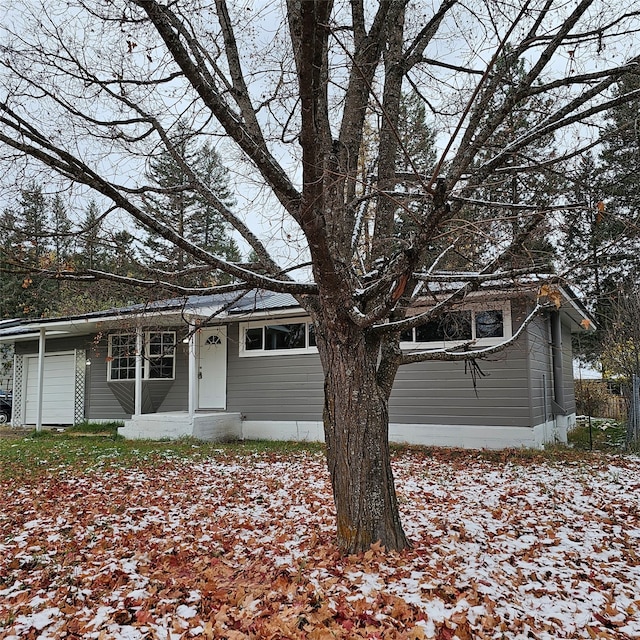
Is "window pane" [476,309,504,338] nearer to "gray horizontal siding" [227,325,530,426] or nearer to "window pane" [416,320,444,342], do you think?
"gray horizontal siding" [227,325,530,426]

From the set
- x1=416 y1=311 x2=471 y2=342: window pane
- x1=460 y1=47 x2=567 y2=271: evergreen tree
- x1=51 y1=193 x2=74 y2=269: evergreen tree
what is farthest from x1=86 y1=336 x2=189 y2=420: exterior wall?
x1=460 y1=47 x2=567 y2=271: evergreen tree

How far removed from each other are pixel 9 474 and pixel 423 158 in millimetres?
7462

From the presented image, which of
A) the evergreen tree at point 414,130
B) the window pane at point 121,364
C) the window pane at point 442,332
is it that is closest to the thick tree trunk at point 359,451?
the evergreen tree at point 414,130

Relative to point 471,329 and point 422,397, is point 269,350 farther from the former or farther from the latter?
point 471,329

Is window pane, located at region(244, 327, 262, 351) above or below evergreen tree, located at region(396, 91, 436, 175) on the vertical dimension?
below

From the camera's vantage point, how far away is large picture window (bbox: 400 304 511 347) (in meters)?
8.41

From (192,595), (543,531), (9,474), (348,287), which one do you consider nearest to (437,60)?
(348,287)

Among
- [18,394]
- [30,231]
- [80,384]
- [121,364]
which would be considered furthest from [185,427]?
[18,394]

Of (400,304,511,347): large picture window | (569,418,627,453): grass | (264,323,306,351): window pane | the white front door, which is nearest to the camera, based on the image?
(400,304,511,347): large picture window

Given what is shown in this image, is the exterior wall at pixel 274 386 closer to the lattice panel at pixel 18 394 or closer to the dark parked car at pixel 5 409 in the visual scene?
the lattice panel at pixel 18 394

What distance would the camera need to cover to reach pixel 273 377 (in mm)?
10664

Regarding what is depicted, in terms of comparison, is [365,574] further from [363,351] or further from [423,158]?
[423,158]

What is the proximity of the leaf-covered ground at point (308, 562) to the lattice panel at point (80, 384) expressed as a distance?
294 inches

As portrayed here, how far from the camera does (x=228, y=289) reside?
145 inches
